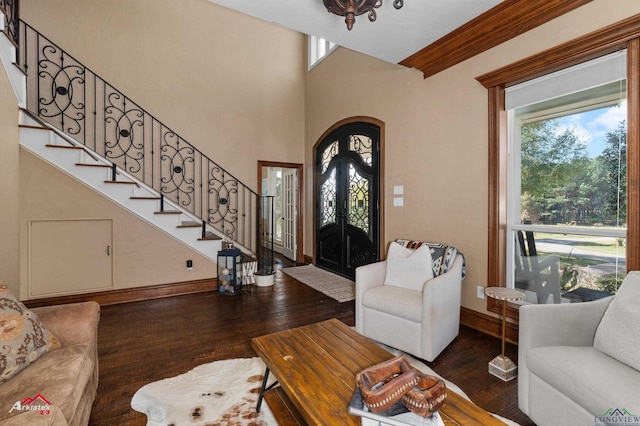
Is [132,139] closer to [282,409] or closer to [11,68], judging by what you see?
[11,68]

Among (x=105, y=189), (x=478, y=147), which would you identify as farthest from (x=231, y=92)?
(x=478, y=147)

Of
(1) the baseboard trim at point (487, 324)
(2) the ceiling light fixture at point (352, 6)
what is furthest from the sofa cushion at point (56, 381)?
(1) the baseboard trim at point (487, 324)

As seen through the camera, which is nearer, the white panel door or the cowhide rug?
the cowhide rug

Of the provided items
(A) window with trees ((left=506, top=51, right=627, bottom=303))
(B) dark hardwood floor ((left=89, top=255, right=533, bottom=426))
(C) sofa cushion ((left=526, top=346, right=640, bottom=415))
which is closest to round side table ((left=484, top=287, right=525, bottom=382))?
(B) dark hardwood floor ((left=89, top=255, right=533, bottom=426))

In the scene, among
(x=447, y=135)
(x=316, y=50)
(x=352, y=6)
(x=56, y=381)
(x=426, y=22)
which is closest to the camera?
(x=56, y=381)

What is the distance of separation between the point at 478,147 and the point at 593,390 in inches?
87.7

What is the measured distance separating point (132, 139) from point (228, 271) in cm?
269

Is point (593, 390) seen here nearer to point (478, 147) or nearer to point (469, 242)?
point (469, 242)

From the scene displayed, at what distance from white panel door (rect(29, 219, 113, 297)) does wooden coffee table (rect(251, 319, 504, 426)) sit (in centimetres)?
321

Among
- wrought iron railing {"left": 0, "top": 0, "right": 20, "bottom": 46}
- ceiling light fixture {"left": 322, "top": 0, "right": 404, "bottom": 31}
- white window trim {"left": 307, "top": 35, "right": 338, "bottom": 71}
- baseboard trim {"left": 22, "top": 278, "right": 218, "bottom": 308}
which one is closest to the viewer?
ceiling light fixture {"left": 322, "top": 0, "right": 404, "bottom": 31}

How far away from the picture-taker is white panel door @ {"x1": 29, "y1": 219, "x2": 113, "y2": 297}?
11.8 ft

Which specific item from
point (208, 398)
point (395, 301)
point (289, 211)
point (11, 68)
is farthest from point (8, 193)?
point (289, 211)

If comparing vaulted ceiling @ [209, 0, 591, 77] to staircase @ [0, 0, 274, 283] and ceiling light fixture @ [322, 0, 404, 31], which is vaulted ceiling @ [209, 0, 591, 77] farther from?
staircase @ [0, 0, 274, 283]

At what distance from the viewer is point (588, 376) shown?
138cm
